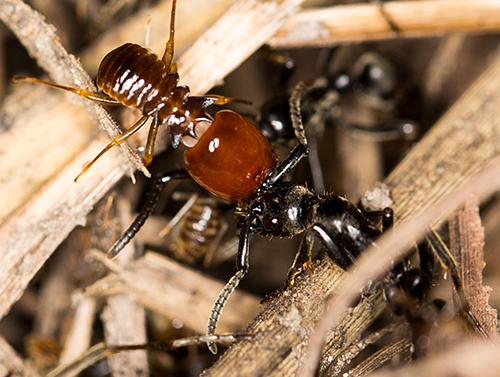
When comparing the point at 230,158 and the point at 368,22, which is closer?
the point at 230,158

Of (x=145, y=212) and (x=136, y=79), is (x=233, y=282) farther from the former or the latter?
(x=136, y=79)

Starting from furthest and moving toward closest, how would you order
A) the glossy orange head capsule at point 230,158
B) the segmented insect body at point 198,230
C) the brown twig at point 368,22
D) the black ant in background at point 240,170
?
the brown twig at point 368,22 → the segmented insect body at point 198,230 → the glossy orange head capsule at point 230,158 → the black ant in background at point 240,170

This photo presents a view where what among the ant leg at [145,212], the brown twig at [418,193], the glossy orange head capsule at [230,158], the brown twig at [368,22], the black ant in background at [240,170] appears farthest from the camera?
the brown twig at [368,22]

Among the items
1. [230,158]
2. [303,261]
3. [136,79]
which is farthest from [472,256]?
[136,79]

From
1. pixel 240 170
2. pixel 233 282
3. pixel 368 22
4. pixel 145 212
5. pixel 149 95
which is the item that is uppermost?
pixel 368 22

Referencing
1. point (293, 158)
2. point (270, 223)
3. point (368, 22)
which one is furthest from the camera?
Answer: point (368, 22)

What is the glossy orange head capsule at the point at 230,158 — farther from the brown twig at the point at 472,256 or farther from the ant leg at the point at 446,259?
the brown twig at the point at 472,256

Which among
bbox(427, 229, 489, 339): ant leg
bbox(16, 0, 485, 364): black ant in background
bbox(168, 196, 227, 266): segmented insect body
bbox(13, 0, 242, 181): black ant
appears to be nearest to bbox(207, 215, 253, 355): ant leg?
bbox(16, 0, 485, 364): black ant in background

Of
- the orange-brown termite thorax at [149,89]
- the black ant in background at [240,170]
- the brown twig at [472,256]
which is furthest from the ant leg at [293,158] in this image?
the brown twig at [472,256]
